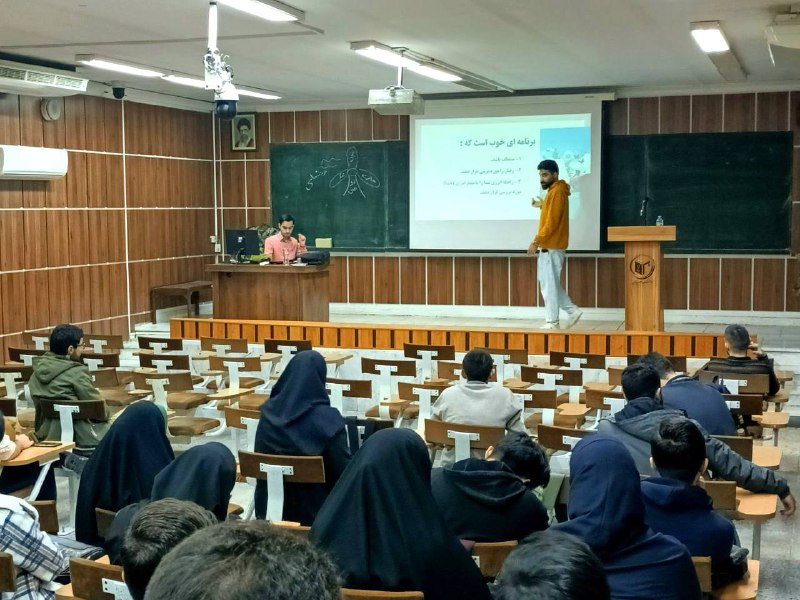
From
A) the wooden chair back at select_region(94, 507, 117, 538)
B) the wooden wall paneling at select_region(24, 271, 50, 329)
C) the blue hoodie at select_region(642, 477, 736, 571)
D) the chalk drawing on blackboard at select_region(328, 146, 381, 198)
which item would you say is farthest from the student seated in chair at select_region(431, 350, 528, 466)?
the chalk drawing on blackboard at select_region(328, 146, 381, 198)

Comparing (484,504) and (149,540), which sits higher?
(149,540)

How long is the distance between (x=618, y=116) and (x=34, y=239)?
24.0ft

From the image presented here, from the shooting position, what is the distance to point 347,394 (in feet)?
21.0

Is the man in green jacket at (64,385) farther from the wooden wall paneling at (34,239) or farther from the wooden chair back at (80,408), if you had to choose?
the wooden wall paneling at (34,239)

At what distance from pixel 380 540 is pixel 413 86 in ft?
33.9

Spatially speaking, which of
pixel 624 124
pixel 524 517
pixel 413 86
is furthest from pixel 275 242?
pixel 524 517

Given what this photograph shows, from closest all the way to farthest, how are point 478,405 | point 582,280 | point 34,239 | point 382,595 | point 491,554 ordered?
→ point 382,595, point 491,554, point 478,405, point 34,239, point 582,280

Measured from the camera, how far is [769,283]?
1223cm

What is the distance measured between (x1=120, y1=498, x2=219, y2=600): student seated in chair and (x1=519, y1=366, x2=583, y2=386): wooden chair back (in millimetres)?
4664

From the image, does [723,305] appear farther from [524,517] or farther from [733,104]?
[524,517]

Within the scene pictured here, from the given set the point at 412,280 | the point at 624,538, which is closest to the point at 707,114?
the point at 412,280

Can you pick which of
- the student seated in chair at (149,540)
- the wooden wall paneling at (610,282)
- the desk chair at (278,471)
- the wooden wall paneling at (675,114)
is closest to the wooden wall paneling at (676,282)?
the wooden wall paneling at (610,282)

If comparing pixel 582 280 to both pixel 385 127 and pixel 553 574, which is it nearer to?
pixel 385 127

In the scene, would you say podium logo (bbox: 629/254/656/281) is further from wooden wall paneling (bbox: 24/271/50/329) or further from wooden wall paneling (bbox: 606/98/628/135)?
wooden wall paneling (bbox: 24/271/50/329)
